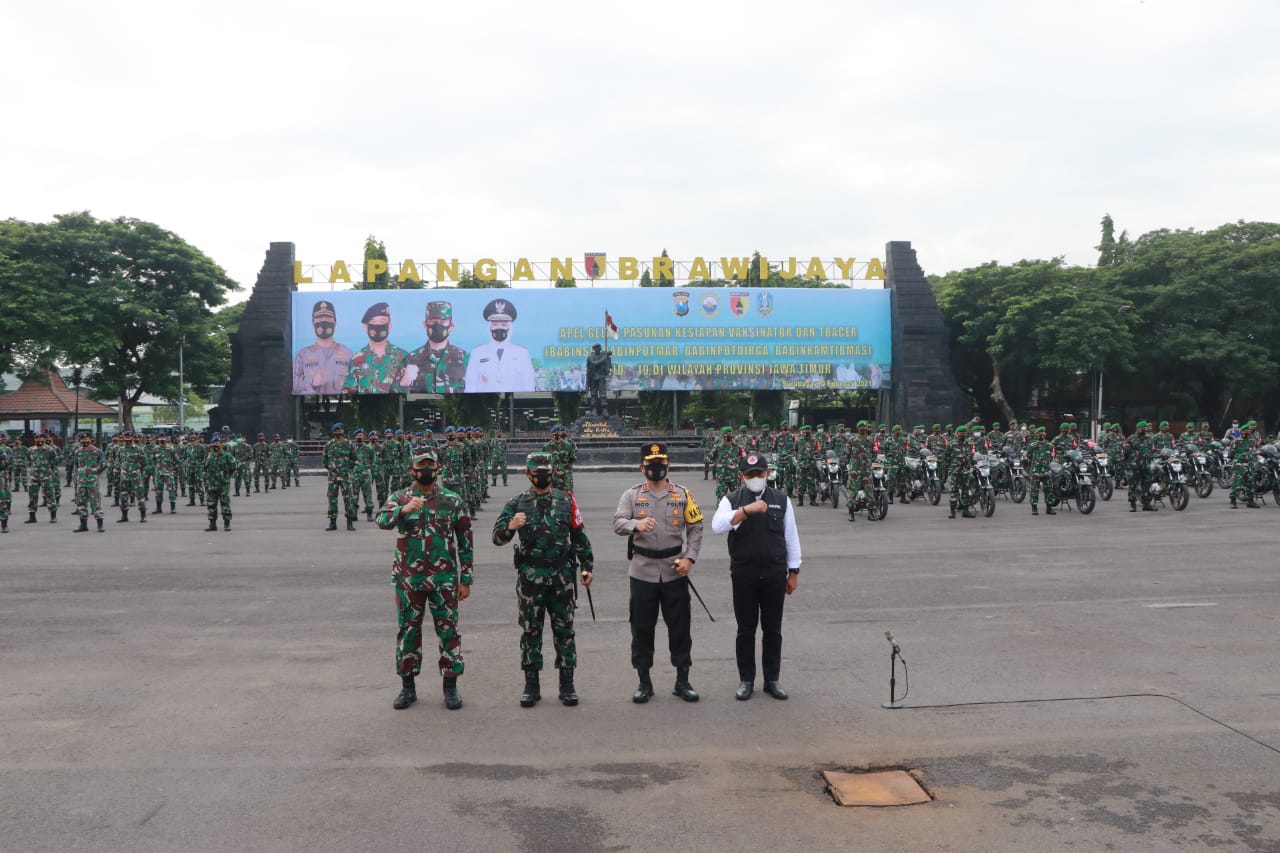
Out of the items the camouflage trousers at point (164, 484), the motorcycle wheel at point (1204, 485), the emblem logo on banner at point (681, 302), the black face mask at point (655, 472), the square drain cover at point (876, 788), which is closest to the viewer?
the square drain cover at point (876, 788)

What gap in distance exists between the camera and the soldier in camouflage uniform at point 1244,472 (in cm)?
1875

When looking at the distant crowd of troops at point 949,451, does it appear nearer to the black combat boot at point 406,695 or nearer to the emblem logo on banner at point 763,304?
the black combat boot at point 406,695

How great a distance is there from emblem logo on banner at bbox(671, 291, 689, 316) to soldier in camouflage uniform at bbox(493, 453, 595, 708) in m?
44.2

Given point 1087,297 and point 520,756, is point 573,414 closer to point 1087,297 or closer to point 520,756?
point 1087,297

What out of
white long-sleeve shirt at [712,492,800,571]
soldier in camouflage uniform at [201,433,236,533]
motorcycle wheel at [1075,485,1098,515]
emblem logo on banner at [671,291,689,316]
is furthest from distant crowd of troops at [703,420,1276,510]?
emblem logo on banner at [671,291,689,316]

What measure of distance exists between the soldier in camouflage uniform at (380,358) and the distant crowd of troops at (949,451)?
28152 mm

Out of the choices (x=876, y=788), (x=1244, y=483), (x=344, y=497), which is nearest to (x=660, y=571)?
(x=876, y=788)

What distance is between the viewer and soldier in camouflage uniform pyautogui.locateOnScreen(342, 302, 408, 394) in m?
49.0

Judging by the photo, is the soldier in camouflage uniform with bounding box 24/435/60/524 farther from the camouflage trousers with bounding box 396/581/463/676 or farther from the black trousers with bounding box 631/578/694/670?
the black trousers with bounding box 631/578/694/670

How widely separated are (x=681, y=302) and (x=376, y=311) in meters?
14.6

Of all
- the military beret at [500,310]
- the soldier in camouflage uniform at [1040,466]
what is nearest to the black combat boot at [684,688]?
the soldier in camouflage uniform at [1040,466]

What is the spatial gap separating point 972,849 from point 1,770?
15.2ft

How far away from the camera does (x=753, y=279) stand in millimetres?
59156

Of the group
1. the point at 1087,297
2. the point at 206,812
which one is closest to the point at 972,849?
the point at 206,812
